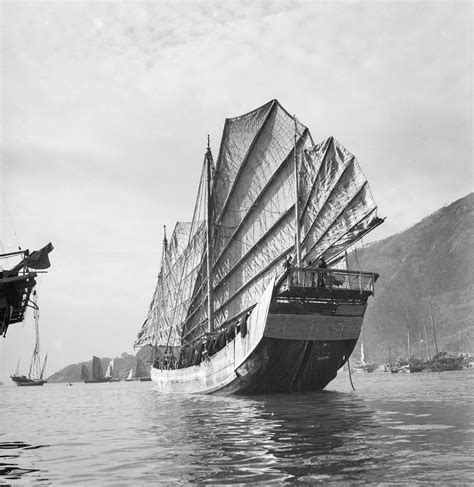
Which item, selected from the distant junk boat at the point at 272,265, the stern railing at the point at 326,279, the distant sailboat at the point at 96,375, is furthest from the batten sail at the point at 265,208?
the distant sailboat at the point at 96,375

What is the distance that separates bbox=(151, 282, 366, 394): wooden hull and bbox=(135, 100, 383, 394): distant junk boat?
6 cm

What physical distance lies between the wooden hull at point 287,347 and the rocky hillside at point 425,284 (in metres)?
95.5

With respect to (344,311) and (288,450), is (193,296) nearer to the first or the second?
(344,311)

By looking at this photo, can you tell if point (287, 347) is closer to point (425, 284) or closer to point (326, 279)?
point (326, 279)

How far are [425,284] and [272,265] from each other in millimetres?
127944

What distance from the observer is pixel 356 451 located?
810 centimetres

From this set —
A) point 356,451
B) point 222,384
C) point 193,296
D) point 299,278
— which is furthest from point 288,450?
point 193,296

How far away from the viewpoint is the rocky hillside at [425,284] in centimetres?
13100

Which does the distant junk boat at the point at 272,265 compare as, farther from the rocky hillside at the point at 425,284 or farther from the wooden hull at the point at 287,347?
the rocky hillside at the point at 425,284

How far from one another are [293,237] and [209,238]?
6545 mm

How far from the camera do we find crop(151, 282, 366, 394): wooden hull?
76.5ft

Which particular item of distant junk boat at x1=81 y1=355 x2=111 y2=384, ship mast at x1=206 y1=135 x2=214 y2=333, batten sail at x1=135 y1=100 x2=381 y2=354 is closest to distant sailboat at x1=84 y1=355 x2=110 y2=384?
distant junk boat at x1=81 y1=355 x2=111 y2=384

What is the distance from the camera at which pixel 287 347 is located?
23906mm

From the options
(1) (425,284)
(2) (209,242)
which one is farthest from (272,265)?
(1) (425,284)
